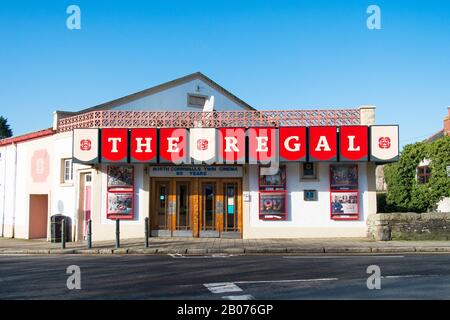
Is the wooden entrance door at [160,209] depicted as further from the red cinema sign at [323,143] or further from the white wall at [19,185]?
the red cinema sign at [323,143]

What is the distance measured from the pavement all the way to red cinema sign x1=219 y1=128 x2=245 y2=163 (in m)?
3.22

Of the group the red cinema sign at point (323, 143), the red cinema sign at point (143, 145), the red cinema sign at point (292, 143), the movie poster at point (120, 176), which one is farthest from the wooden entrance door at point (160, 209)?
the red cinema sign at point (323, 143)

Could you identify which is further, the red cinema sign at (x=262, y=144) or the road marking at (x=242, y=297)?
the red cinema sign at (x=262, y=144)

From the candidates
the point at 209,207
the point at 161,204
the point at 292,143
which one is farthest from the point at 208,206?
the point at 292,143

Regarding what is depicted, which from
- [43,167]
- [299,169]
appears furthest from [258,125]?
[43,167]

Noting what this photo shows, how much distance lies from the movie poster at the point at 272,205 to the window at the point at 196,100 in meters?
10.2

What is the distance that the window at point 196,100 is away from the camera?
1042 inches

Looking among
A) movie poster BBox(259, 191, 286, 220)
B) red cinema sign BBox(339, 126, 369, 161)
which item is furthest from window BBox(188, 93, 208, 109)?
red cinema sign BBox(339, 126, 369, 161)

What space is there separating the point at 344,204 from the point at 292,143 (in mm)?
3290

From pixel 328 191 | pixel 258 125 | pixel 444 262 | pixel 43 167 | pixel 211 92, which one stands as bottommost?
pixel 444 262

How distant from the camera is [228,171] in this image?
18.3 metres
